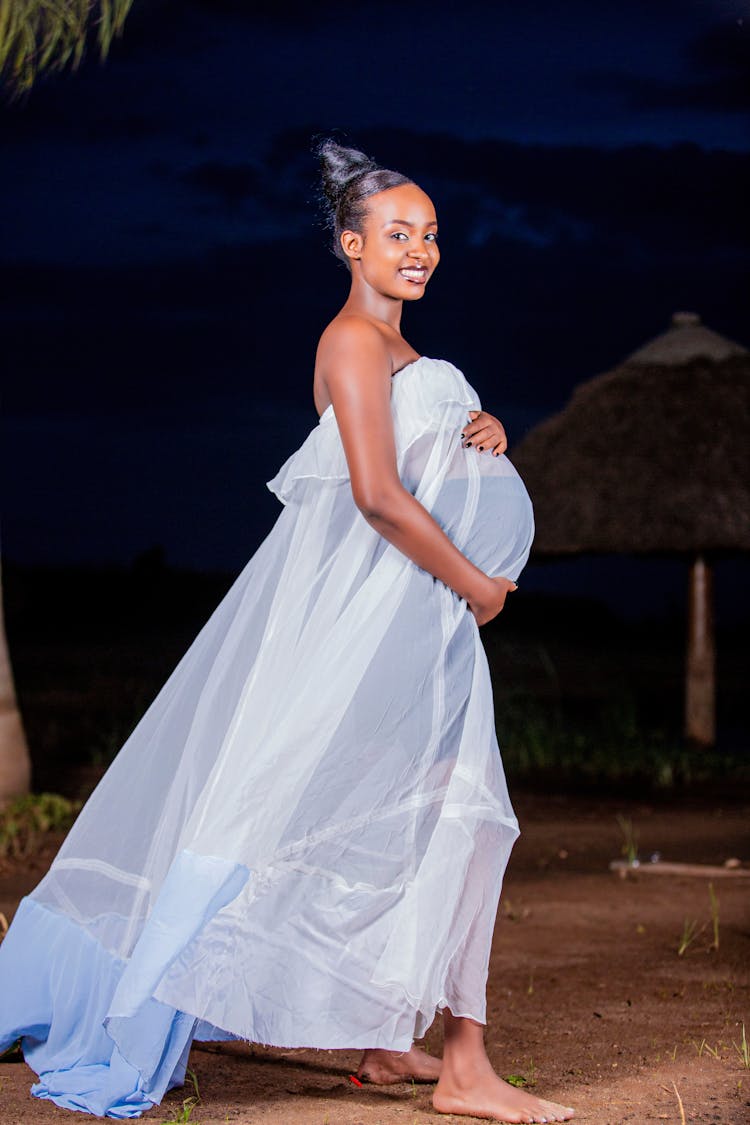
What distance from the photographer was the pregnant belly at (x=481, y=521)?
10.2 ft

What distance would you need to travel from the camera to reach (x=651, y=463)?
11062mm

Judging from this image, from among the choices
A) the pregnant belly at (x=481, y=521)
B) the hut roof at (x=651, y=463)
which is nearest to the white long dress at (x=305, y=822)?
the pregnant belly at (x=481, y=521)

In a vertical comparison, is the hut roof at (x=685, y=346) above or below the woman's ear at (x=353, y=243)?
above

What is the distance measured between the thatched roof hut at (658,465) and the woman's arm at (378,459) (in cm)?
804

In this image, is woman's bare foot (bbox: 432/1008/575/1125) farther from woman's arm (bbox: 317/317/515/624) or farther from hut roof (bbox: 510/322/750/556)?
hut roof (bbox: 510/322/750/556)

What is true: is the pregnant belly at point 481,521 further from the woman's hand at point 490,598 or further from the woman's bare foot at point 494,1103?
the woman's bare foot at point 494,1103

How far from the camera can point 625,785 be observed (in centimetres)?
959

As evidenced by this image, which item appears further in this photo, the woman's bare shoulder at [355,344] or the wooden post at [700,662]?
the wooden post at [700,662]

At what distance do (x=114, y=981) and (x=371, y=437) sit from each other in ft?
4.18

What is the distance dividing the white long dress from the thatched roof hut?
789cm

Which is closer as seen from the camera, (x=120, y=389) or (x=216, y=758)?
(x=216, y=758)

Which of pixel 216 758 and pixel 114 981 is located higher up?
pixel 216 758

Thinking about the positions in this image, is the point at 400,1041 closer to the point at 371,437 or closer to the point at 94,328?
the point at 371,437

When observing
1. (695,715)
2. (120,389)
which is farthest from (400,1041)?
(120,389)
